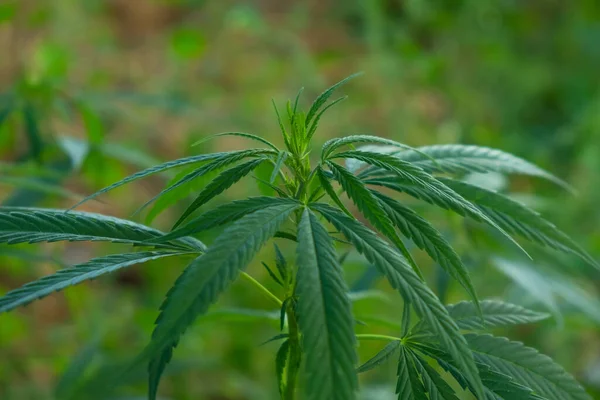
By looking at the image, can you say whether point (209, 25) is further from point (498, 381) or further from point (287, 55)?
point (498, 381)

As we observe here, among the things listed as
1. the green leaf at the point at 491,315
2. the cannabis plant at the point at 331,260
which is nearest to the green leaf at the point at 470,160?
the cannabis plant at the point at 331,260

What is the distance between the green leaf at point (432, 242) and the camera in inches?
17.6

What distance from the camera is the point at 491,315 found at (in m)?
0.57

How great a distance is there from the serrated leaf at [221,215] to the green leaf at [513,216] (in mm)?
167

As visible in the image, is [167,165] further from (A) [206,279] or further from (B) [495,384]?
(B) [495,384]

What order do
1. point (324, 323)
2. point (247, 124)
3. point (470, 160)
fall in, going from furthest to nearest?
point (247, 124) → point (470, 160) → point (324, 323)

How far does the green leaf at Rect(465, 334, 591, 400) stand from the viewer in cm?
52

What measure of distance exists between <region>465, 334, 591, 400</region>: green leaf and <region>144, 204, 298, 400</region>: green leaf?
0.20m

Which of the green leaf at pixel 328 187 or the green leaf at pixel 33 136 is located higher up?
the green leaf at pixel 33 136

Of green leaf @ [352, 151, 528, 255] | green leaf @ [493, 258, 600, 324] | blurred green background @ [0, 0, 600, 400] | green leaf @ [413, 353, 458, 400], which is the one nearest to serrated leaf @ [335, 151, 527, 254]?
green leaf @ [352, 151, 528, 255]

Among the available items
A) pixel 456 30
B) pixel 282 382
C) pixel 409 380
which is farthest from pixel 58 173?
pixel 456 30

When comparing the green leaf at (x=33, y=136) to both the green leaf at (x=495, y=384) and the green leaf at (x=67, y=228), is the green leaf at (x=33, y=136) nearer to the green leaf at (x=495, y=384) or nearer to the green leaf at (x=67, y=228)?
the green leaf at (x=67, y=228)

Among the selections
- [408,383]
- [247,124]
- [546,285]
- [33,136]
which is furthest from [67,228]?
[247,124]

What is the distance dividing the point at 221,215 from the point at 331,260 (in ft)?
0.27
